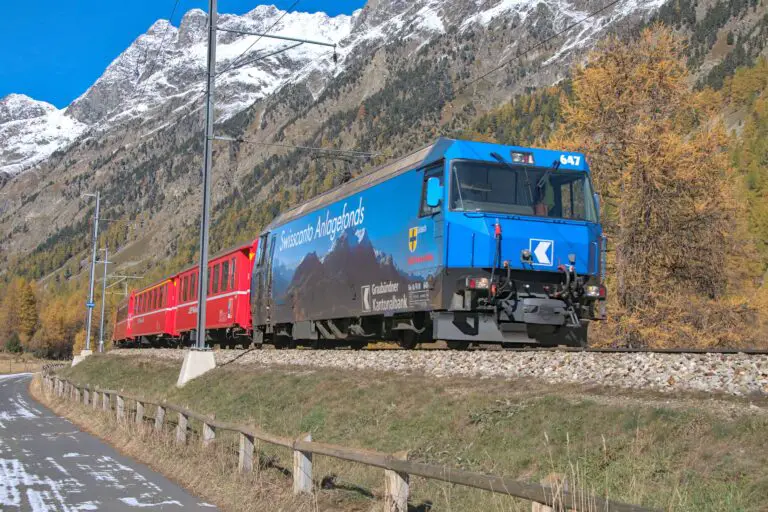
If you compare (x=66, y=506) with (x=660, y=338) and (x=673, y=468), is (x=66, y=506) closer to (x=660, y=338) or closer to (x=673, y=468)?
(x=673, y=468)

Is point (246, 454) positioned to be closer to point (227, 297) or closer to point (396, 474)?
point (396, 474)

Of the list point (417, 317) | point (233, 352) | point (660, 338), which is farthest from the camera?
point (233, 352)

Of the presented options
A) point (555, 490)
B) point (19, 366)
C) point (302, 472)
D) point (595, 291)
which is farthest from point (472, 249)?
point (19, 366)

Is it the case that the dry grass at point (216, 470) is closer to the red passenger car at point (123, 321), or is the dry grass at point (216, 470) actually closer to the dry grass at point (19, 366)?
the red passenger car at point (123, 321)

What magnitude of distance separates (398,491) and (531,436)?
111 inches

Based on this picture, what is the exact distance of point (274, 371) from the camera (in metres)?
19.3

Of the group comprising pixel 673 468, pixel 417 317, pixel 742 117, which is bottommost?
pixel 673 468

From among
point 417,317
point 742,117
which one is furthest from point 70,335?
point 417,317

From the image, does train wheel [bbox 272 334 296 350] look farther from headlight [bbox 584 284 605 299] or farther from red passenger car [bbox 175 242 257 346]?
headlight [bbox 584 284 605 299]

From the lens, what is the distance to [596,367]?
11398 millimetres

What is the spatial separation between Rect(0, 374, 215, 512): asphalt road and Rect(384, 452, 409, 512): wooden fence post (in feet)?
9.73

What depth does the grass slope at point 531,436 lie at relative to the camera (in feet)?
23.9

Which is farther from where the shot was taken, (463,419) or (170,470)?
(170,470)

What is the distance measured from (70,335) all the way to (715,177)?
503 feet
